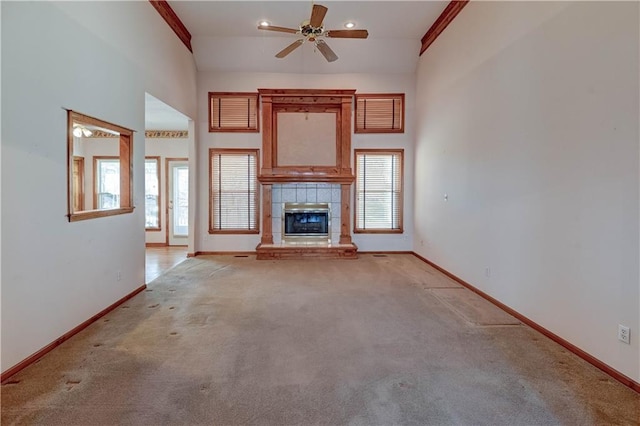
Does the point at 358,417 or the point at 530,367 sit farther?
the point at 530,367

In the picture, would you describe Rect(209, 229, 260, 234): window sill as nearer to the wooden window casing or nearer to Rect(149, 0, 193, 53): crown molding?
the wooden window casing

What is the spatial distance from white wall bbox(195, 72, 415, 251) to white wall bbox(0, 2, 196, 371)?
2.68 metres

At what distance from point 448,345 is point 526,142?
7.00ft

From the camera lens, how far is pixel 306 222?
6.92 m

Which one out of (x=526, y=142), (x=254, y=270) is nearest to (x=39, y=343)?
(x=254, y=270)

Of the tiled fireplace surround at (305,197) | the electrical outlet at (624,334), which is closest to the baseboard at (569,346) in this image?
the electrical outlet at (624,334)

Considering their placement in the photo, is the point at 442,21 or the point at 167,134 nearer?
the point at 442,21

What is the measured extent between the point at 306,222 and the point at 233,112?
8.96 ft

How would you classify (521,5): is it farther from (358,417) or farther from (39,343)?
(39,343)

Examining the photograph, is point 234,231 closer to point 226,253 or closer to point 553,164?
point 226,253

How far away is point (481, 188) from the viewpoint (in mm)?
4211

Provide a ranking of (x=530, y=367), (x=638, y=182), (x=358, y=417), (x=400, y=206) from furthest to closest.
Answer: (x=400, y=206)
(x=530, y=367)
(x=638, y=182)
(x=358, y=417)

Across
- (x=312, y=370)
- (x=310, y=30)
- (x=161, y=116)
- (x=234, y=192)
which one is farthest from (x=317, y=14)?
(x=234, y=192)

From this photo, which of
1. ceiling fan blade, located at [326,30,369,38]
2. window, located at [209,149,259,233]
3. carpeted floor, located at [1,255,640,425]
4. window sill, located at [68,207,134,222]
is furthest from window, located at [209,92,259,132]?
carpeted floor, located at [1,255,640,425]
